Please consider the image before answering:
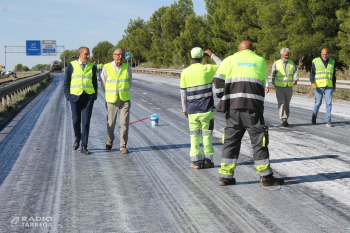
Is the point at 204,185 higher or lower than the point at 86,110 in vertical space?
lower

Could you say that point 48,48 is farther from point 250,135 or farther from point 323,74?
point 250,135

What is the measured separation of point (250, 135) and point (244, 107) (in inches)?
15.5

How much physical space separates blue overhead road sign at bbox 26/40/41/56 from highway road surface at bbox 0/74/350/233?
70.0 m

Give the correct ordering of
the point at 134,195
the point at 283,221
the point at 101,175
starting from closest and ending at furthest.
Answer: the point at 283,221 → the point at 134,195 → the point at 101,175

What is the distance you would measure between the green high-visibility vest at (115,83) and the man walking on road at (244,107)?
2.76 metres

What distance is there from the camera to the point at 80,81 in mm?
7867

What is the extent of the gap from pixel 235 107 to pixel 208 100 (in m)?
1.11

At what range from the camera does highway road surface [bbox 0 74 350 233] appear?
4277mm

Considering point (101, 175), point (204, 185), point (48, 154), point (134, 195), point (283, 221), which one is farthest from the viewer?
point (48, 154)

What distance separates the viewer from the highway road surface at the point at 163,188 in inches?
168

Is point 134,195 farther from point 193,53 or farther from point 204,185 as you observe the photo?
point 193,53

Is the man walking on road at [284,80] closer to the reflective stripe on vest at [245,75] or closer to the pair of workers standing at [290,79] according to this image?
the pair of workers standing at [290,79]

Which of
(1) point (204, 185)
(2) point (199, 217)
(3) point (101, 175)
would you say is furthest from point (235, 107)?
A: (3) point (101, 175)

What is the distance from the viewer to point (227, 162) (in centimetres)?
551
